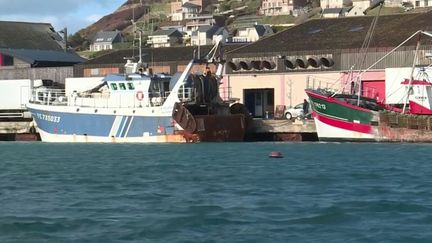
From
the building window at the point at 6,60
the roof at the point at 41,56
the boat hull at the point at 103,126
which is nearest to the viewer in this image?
the boat hull at the point at 103,126

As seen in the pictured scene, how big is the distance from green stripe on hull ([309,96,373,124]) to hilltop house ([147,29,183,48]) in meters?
112

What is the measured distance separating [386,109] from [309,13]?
127232 mm

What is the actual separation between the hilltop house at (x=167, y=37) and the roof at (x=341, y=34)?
318 feet

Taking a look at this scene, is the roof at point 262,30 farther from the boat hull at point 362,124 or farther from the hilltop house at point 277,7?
the boat hull at point 362,124

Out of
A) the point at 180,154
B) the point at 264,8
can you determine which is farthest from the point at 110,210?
the point at 264,8

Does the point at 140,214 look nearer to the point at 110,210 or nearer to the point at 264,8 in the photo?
the point at 110,210

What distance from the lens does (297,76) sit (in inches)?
2205

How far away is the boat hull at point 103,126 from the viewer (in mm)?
47062

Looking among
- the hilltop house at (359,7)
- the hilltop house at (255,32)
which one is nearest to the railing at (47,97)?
the hilltop house at (255,32)

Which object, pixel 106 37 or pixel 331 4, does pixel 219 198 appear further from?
pixel 331 4

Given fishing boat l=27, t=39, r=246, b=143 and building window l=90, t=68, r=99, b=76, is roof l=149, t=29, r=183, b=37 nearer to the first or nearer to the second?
building window l=90, t=68, r=99, b=76

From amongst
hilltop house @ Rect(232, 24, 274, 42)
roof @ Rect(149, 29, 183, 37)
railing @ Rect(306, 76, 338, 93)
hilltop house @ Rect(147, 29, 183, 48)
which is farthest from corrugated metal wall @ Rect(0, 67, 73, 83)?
roof @ Rect(149, 29, 183, 37)

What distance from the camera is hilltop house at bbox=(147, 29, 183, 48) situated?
158 metres

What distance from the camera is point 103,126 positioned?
48562mm
